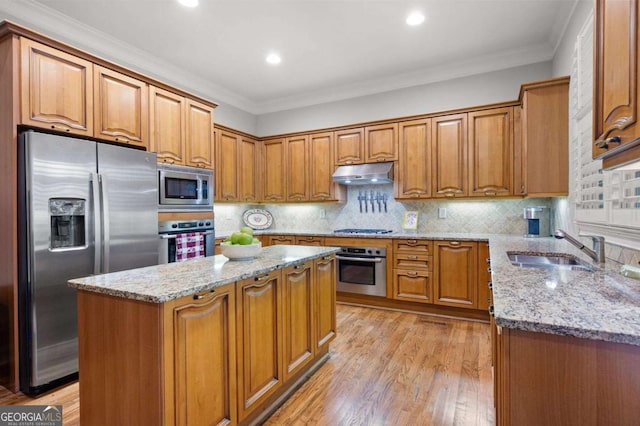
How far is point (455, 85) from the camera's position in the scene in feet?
13.0

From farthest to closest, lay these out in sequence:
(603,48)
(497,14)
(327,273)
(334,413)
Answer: (497,14) < (327,273) < (334,413) < (603,48)

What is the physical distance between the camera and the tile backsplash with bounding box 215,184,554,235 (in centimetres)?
381

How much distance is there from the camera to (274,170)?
196 inches

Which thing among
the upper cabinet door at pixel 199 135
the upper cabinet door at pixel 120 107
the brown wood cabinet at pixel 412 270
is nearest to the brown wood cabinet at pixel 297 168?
the upper cabinet door at pixel 199 135

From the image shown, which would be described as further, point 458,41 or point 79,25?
point 458,41

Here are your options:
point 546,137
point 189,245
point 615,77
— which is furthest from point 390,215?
point 615,77

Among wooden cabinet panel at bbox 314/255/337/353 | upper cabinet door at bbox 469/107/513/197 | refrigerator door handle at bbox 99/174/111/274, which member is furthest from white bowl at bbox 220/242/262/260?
upper cabinet door at bbox 469/107/513/197

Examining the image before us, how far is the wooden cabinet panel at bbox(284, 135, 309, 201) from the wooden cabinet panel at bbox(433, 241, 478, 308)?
2.05m

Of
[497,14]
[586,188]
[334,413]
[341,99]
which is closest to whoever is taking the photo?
[334,413]

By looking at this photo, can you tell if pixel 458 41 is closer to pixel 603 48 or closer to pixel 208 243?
pixel 603 48

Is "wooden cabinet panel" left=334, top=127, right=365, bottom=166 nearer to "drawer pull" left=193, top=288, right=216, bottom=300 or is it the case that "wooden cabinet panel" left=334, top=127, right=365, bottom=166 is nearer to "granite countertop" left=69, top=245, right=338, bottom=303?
"granite countertop" left=69, top=245, right=338, bottom=303

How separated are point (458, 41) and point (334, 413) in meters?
3.57

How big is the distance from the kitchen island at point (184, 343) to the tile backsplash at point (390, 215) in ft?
9.05

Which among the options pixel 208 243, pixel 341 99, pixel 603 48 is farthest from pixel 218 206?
pixel 603 48
